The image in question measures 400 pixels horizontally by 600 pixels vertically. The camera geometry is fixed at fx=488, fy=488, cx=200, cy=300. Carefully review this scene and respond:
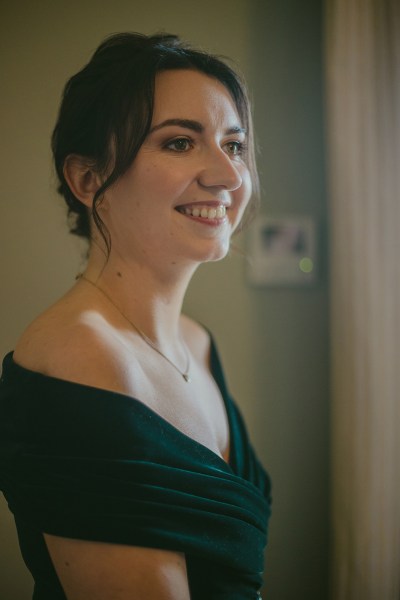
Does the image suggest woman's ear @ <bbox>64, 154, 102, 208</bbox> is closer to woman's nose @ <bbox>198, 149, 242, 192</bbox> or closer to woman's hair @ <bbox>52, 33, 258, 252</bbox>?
woman's hair @ <bbox>52, 33, 258, 252</bbox>

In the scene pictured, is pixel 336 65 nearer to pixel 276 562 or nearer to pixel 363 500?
pixel 363 500

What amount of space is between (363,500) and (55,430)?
0.96m

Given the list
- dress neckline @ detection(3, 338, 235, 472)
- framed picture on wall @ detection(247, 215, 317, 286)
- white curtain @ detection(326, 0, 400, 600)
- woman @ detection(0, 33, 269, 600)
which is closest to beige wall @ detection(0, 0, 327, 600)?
framed picture on wall @ detection(247, 215, 317, 286)

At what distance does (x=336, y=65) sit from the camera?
4.29 feet

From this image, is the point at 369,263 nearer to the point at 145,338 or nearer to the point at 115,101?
the point at 145,338

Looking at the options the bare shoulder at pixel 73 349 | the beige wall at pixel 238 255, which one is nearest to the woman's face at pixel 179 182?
the bare shoulder at pixel 73 349

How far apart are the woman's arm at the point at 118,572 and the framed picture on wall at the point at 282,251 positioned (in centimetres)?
95

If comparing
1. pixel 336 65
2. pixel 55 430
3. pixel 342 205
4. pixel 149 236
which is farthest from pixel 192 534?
pixel 336 65

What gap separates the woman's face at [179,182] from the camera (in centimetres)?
85

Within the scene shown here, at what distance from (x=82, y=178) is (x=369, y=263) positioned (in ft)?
2.58

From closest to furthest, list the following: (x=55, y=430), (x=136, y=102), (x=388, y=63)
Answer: (x=55, y=430), (x=136, y=102), (x=388, y=63)

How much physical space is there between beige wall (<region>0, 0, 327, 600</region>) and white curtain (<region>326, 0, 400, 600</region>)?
0.22 m

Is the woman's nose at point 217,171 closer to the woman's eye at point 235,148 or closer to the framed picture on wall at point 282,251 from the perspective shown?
the woman's eye at point 235,148

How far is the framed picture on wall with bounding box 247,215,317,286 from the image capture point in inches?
59.4
